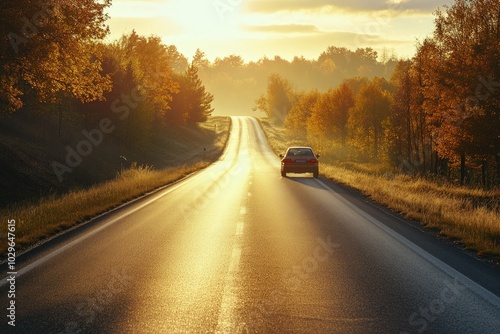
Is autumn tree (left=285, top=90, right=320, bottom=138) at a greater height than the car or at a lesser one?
greater

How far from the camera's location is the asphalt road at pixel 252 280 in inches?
201

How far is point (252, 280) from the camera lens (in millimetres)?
6824

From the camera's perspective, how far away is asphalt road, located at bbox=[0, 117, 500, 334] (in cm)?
511

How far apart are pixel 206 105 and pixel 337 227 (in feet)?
268

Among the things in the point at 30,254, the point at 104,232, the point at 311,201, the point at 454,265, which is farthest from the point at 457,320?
the point at 311,201

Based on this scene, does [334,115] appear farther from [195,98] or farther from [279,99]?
[279,99]

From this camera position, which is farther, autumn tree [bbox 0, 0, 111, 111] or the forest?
the forest

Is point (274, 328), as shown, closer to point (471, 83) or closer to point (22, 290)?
point (22, 290)

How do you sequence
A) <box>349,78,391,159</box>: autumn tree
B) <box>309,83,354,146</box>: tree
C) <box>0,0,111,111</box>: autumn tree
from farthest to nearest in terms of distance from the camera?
1. <box>309,83,354,146</box>: tree
2. <box>349,78,391,159</box>: autumn tree
3. <box>0,0,111,111</box>: autumn tree

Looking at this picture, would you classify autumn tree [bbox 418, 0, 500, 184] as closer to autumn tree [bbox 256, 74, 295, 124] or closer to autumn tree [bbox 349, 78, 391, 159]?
autumn tree [bbox 349, 78, 391, 159]

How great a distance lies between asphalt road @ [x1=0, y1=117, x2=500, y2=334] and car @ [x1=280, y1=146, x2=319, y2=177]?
53.5ft

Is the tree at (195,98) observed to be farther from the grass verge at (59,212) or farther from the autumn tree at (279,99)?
the grass verge at (59,212)

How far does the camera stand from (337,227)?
11.4 metres

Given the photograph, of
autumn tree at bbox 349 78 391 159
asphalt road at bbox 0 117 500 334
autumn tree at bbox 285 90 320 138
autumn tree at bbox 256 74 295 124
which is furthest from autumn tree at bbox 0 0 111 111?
autumn tree at bbox 256 74 295 124
